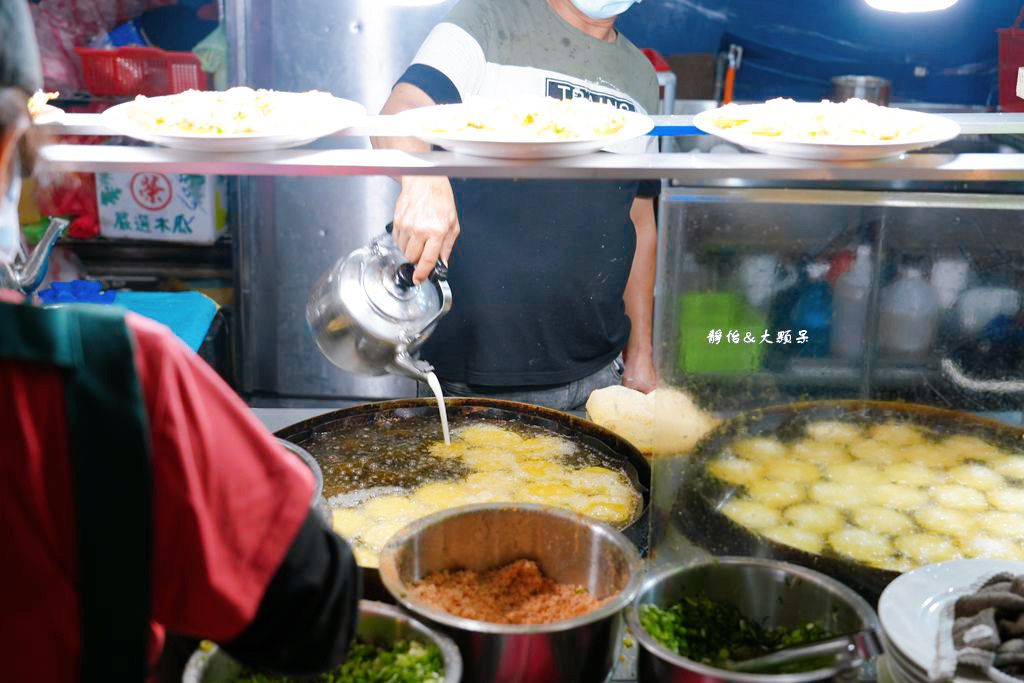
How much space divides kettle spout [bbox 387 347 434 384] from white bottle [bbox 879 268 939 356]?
38.9 inches

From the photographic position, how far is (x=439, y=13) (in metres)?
4.22

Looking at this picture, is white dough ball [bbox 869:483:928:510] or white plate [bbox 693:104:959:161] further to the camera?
white dough ball [bbox 869:483:928:510]

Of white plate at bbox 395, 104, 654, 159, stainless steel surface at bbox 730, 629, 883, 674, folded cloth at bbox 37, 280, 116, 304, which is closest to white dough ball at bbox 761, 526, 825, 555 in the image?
stainless steel surface at bbox 730, 629, 883, 674

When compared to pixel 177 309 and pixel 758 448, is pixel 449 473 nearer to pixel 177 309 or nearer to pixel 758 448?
pixel 758 448

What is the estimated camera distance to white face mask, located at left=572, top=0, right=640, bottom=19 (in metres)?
2.83

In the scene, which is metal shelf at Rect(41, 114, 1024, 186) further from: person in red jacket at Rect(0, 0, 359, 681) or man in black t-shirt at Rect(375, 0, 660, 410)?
man in black t-shirt at Rect(375, 0, 660, 410)

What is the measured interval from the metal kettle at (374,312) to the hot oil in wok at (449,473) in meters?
0.29

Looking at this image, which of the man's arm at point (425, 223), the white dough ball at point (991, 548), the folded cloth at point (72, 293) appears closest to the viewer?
the white dough ball at point (991, 548)

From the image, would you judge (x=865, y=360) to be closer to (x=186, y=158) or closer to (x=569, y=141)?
(x=569, y=141)

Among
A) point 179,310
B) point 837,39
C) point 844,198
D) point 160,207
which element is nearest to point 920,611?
point 844,198

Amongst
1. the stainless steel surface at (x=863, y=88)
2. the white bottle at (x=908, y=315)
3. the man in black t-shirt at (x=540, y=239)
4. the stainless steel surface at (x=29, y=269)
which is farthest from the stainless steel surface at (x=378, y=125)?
the stainless steel surface at (x=863, y=88)

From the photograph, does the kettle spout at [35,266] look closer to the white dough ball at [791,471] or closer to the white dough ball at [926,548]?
the white dough ball at [791,471]

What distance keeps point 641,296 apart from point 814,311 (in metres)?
1.70

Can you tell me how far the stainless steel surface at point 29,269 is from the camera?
2.00 metres
